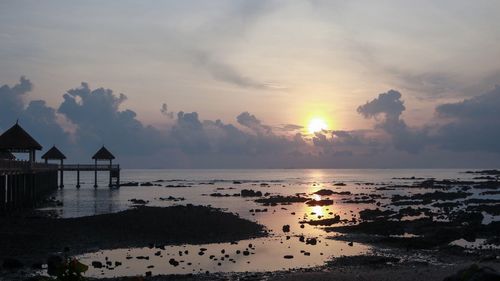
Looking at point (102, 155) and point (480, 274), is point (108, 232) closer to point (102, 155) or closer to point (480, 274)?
point (480, 274)

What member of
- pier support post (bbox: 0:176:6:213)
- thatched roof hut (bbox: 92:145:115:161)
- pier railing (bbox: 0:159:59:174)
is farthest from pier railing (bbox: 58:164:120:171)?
pier support post (bbox: 0:176:6:213)

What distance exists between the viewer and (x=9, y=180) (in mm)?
46344

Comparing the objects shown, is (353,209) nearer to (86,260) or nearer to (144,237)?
(144,237)

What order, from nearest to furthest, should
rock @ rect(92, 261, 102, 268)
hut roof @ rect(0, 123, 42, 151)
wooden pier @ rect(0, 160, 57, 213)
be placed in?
rock @ rect(92, 261, 102, 268) < wooden pier @ rect(0, 160, 57, 213) < hut roof @ rect(0, 123, 42, 151)

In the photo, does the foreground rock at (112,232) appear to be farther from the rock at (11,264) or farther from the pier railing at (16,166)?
the pier railing at (16,166)

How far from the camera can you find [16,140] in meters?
56.6

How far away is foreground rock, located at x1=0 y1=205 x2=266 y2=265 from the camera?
28531 millimetres

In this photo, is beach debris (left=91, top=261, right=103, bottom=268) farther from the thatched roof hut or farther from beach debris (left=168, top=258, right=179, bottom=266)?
the thatched roof hut

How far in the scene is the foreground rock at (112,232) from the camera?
93.6ft

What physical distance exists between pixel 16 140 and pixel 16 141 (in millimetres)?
172

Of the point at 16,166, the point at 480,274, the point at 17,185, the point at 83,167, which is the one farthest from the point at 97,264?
the point at 83,167

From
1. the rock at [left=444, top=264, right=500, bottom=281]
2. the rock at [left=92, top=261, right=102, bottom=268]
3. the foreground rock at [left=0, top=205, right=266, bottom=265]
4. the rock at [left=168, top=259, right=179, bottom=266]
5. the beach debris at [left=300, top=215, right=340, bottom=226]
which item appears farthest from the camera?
the beach debris at [left=300, top=215, right=340, bottom=226]

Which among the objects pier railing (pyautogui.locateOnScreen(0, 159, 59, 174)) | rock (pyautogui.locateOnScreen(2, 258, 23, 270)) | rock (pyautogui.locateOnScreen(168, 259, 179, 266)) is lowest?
rock (pyautogui.locateOnScreen(168, 259, 179, 266))

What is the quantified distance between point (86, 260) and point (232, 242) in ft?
32.4
